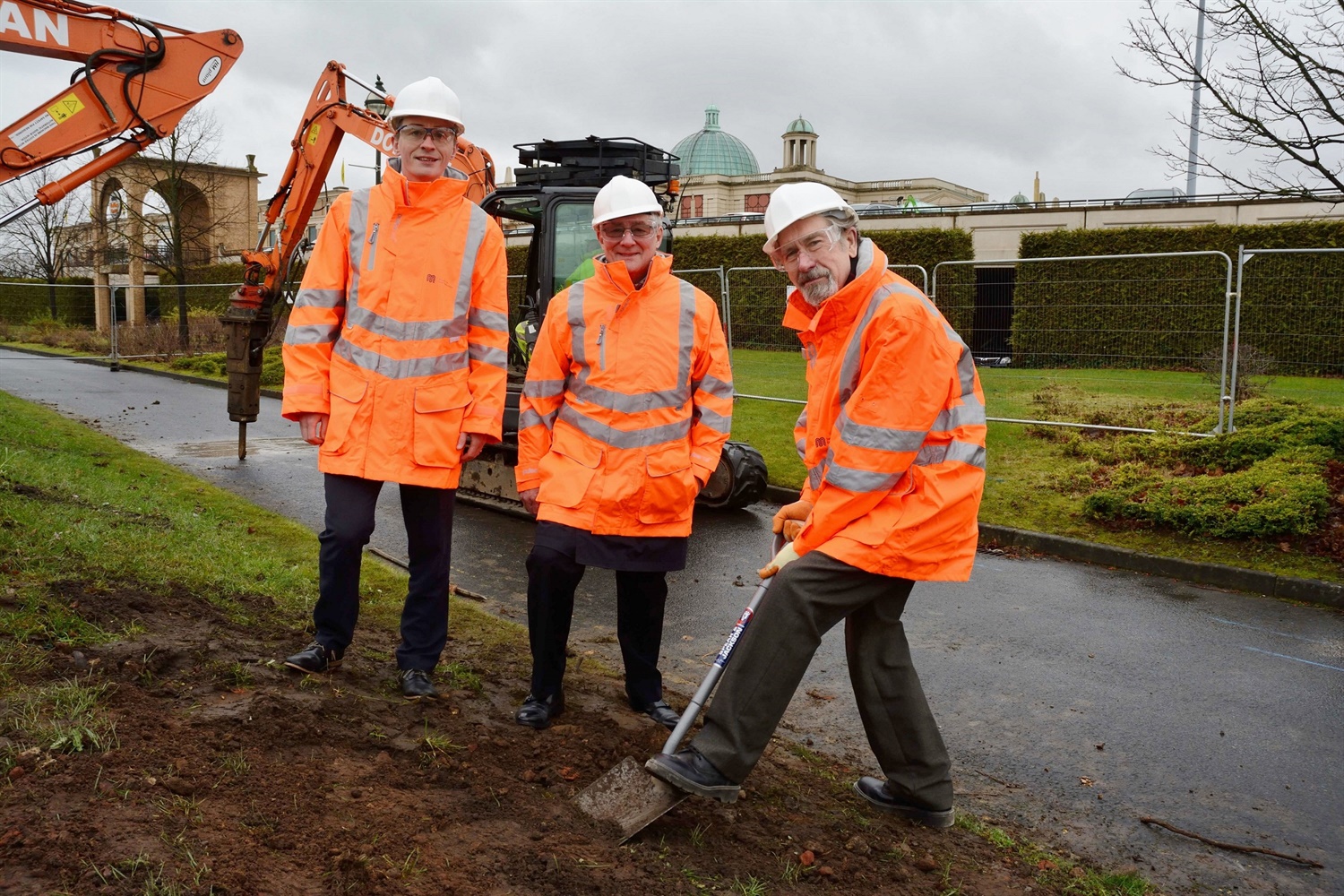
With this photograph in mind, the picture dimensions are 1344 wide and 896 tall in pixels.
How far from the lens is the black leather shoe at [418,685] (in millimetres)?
4133

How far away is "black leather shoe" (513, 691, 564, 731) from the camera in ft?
A: 13.3

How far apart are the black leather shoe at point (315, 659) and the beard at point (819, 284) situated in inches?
90.7

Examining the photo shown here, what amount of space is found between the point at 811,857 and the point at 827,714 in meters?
1.64

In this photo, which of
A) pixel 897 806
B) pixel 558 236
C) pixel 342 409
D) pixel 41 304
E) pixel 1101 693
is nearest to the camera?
pixel 897 806

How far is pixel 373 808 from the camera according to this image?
118 inches

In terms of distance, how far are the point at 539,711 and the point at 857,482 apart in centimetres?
161

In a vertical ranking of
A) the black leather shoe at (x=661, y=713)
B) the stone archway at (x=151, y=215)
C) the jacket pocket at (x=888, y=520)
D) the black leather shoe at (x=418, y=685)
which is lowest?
the black leather shoe at (x=661, y=713)

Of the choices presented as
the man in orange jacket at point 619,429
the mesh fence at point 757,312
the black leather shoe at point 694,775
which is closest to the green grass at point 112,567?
the man in orange jacket at point 619,429

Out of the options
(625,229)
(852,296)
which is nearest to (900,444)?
(852,296)

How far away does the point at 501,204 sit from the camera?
910 cm

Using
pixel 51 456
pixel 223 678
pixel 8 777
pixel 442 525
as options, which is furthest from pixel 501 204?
pixel 8 777

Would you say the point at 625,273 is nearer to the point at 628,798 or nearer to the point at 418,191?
the point at 418,191

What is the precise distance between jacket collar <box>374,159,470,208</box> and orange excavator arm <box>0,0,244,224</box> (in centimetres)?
469

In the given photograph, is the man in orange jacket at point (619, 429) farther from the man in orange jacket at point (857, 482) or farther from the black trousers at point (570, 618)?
the man in orange jacket at point (857, 482)
